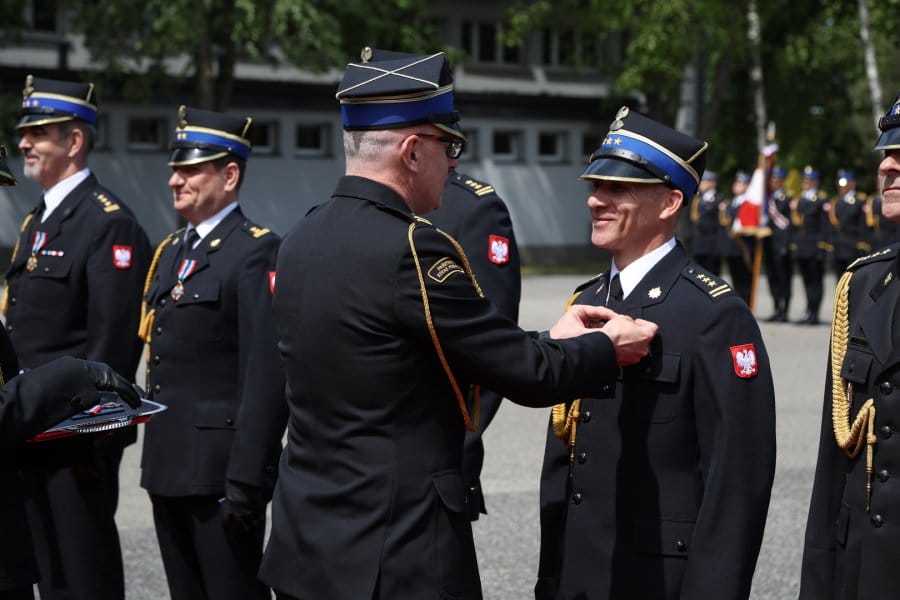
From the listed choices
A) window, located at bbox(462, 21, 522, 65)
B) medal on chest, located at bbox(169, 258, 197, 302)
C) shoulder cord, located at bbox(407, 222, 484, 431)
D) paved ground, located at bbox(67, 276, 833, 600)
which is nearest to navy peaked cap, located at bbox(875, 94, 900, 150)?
shoulder cord, located at bbox(407, 222, 484, 431)

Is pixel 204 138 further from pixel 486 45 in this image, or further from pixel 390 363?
pixel 486 45

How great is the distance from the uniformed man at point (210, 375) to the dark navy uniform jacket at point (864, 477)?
2.05 metres

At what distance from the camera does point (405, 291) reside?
3.40 meters

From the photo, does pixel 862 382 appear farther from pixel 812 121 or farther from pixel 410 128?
pixel 812 121

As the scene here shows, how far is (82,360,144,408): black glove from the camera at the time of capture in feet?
13.4

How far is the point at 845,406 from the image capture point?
12.9ft

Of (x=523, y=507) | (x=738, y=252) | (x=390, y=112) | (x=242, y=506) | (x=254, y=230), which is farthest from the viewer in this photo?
(x=738, y=252)

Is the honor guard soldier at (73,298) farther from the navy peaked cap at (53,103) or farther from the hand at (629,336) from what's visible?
the hand at (629,336)

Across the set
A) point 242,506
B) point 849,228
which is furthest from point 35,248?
point 849,228

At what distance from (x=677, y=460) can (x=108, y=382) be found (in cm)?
156

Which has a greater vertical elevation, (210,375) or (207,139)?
(207,139)

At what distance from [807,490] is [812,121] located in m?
37.4

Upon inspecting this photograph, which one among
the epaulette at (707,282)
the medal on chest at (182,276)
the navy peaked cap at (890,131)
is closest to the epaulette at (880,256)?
the navy peaked cap at (890,131)

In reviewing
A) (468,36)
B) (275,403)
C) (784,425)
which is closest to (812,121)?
(468,36)
